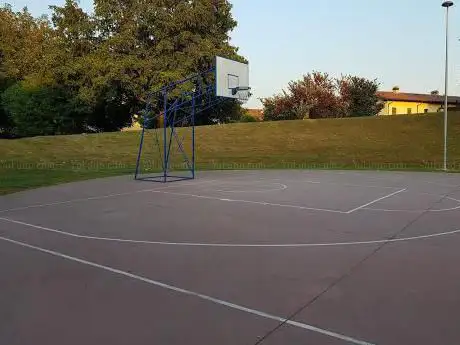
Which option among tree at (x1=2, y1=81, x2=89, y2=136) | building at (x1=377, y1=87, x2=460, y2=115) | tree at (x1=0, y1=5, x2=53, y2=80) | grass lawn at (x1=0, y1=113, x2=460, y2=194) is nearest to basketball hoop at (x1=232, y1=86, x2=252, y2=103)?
grass lawn at (x1=0, y1=113, x2=460, y2=194)

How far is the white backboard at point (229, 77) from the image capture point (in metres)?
15.5

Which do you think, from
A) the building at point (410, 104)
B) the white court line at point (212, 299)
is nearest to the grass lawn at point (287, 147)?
the white court line at point (212, 299)

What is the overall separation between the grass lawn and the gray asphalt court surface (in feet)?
45.3

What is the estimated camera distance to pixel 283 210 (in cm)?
927

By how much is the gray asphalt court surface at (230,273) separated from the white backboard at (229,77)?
261 inches

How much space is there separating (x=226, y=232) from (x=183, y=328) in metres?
3.66

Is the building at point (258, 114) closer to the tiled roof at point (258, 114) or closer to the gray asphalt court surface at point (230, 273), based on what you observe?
the tiled roof at point (258, 114)

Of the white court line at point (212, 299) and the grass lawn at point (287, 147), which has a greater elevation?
the grass lawn at point (287, 147)

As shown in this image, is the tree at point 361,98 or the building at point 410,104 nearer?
the tree at point 361,98

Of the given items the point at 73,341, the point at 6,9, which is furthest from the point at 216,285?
the point at 6,9

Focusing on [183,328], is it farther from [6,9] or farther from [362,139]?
[6,9]

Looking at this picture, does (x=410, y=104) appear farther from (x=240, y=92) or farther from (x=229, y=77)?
(x=229, y=77)

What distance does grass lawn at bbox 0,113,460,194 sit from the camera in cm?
2384

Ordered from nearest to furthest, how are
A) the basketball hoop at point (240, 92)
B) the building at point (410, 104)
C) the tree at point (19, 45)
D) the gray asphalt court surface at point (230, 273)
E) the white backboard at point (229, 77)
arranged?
the gray asphalt court surface at point (230, 273) < the white backboard at point (229, 77) < the basketball hoop at point (240, 92) < the tree at point (19, 45) < the building at point (410, 104)
